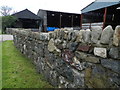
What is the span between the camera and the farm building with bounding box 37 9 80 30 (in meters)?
19.7

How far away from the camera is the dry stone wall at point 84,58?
1199mm

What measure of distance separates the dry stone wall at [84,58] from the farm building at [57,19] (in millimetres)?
17716

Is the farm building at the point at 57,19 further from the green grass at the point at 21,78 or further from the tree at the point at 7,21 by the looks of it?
the green grass at the point at 21,78

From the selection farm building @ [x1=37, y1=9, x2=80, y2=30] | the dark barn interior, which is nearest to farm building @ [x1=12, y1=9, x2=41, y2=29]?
farm building @ [x1=37, y1=9, x2=80, y2=30]

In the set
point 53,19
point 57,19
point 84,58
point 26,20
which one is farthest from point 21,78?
point 26,20

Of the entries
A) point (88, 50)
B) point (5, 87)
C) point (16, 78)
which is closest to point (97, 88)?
point (88, 50)

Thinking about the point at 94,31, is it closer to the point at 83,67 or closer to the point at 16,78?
the point at 83,67

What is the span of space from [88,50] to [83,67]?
0.29 m

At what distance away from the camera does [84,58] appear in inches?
62.5

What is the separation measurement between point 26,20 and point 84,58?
21.6 m

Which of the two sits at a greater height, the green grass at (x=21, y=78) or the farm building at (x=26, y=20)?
the farm building at (x=26, y=20)

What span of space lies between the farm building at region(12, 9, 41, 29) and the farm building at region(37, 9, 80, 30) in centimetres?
172

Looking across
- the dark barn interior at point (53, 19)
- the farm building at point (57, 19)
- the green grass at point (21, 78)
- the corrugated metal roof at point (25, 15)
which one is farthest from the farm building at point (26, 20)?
the green grass at point (21, 78)

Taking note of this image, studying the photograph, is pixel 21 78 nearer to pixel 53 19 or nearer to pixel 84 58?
pixel 84 58
